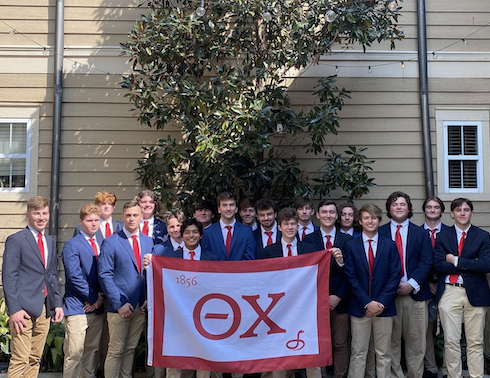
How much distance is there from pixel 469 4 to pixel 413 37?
1.04 m

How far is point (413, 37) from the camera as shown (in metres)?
9.13

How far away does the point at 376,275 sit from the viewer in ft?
19.9

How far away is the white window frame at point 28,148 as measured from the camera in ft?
29.1

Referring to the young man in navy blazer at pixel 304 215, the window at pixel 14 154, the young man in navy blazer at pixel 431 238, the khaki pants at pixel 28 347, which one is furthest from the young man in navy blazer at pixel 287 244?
the window at pixel 14 154

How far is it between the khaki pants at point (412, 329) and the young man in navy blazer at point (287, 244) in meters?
1.24

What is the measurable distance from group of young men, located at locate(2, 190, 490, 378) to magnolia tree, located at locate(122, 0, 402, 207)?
114 centimetres

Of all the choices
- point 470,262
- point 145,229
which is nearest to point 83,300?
point 145,229

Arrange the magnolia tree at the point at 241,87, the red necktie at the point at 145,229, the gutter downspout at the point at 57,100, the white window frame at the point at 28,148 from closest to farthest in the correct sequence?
the red necktie at the point at 145,229 → the magnolia tree at the point at 241,87 → the gutter downspout at the point at 57,100 → the white window frame at the point at 28,148

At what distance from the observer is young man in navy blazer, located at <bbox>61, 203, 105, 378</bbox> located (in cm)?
599

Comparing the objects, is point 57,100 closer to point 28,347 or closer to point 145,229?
point 145,229

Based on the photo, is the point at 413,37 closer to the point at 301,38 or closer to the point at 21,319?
the point at 301,38

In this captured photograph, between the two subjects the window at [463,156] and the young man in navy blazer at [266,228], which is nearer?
the young man in navy blazer at [266,228]

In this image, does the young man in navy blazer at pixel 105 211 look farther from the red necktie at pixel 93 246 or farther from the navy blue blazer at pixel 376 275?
the navy blue blazer at pixel 376 275

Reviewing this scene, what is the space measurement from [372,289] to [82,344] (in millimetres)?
3060
